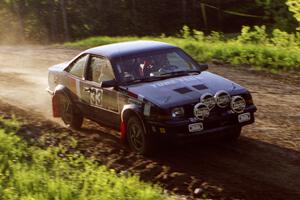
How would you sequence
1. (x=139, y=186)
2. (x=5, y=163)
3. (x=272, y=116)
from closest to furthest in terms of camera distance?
1. (x=139, y=186)
2. (x=5, y=163)
3. (x=272, y=116)

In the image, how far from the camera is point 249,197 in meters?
6.20

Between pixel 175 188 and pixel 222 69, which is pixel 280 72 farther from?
pixel 175 188

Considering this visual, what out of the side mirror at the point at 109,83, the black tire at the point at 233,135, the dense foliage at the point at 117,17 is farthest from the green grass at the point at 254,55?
the dense foliage at the point at 117,17

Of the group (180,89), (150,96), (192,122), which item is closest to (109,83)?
(150,96)

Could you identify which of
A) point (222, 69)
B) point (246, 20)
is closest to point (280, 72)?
point (222, 69)

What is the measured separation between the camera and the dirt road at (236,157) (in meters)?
6.59

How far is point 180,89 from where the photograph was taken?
7691 millimetres

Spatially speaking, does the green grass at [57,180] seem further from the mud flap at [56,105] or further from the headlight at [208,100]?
the mud flap at [56,105]

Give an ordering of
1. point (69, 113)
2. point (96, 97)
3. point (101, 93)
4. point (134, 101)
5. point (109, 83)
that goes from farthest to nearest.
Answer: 1. point (69, 113)
2. point (96, 97)
3. point (101, 93)
4. point (109, 83)
5. point (134, 101)

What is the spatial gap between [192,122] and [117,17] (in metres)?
40.4

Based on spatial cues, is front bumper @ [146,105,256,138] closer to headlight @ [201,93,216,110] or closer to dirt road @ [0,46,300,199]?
headlight @ [201,93,216,110]

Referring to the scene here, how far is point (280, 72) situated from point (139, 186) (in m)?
8.36

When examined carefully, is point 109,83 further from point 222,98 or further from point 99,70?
point 222,98

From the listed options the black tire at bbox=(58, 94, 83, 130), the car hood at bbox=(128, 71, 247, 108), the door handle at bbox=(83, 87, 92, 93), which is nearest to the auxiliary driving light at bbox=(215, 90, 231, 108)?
the car hood at bbox=(128, 71, 247, 108)
